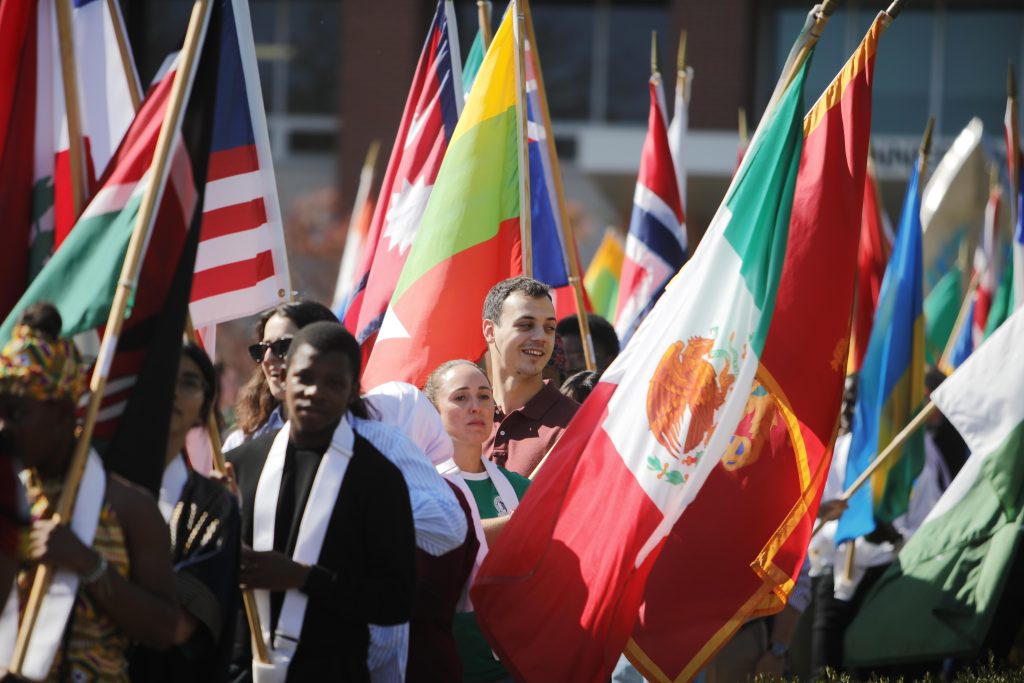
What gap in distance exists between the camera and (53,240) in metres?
4.74

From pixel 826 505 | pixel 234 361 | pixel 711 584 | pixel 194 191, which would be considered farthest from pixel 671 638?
pixel 234 361

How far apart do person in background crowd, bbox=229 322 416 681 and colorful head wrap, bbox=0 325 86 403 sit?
0.68m

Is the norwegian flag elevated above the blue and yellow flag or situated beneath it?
elevated above

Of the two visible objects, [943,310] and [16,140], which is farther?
[943,310]

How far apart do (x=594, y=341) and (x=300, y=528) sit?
3867 millimetres

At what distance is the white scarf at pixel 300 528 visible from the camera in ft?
12.6

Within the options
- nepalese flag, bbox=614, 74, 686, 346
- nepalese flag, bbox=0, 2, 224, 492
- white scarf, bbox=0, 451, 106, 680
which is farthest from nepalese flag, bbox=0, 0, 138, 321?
nepalese flag, bbox=614, 74, 686, 346

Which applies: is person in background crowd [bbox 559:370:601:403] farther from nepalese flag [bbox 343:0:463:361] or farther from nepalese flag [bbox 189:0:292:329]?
nepalese flag [bbox 189:0:292:329]

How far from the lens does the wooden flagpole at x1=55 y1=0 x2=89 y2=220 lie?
4.41 metres

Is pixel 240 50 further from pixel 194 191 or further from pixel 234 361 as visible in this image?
pixel 234 361

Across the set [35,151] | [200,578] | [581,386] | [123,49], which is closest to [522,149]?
[581,386]

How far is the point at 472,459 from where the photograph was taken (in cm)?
525

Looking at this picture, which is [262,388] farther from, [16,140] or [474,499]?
[16,140]

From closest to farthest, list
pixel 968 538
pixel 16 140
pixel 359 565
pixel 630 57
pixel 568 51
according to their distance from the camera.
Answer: pixel 359 565 → pixel 16 140 → pixel 968 538 → pixel 630 57 → pixel 568 51
